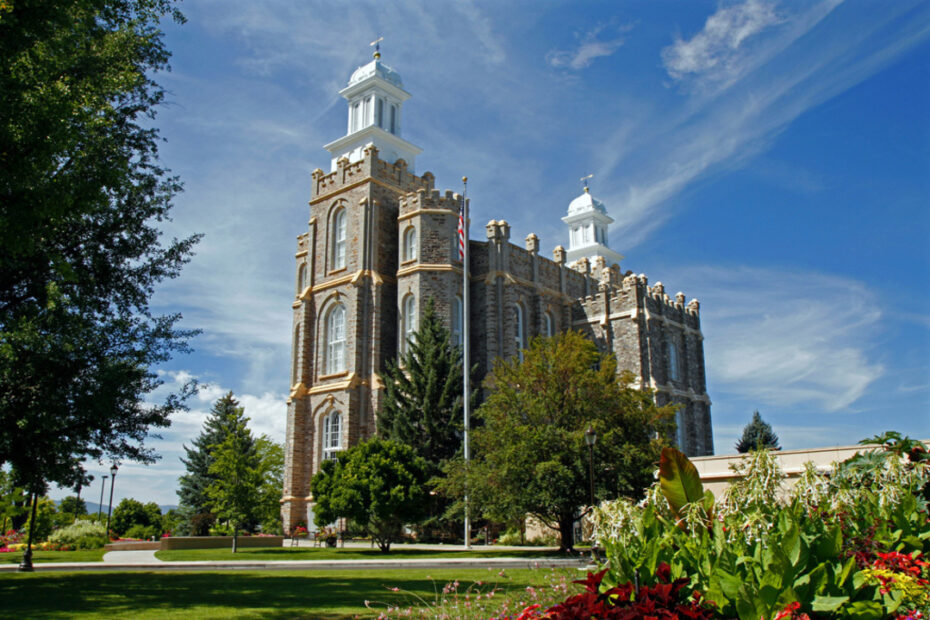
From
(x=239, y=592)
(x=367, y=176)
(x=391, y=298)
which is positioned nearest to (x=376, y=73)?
(x=367, y=176)

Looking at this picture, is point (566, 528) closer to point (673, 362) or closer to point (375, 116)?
point (673, 362)

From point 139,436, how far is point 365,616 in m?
8.77

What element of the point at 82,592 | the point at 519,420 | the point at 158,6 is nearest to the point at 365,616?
the point at 82,592

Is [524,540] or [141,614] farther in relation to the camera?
[524,540]

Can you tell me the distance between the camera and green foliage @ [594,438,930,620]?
Result: 434cm

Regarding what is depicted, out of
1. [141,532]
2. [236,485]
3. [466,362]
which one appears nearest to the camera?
[236,485]

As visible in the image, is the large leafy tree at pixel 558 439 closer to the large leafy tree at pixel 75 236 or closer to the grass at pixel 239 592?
the grass at pixel 239 592

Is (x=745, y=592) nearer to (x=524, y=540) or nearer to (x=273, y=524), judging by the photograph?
(x=524, y=540)

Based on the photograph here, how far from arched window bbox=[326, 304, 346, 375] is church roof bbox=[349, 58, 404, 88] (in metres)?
14.9

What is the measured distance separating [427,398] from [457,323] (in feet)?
17.0

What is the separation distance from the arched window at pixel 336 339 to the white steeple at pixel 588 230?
Answer: 3068 centimetres

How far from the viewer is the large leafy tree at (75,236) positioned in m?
10.1

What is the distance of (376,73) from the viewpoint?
41438 mm

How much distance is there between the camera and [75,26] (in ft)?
36.0
